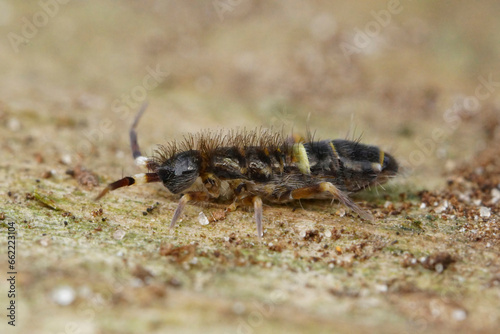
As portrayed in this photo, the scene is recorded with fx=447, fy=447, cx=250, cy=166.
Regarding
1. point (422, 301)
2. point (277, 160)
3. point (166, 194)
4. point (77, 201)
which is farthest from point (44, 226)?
point (422, 301)

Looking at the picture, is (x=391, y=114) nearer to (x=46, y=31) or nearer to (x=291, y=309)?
(x=291, y=309)

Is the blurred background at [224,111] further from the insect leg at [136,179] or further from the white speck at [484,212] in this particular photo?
the white speck at [484,212]

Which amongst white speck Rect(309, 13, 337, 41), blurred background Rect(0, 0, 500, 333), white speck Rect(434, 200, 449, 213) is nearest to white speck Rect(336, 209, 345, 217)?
blurred background Rect(0, 0, 500, 333)

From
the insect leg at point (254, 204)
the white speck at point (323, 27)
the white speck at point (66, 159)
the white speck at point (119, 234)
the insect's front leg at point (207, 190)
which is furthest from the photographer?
the white speck at point (323, 27)

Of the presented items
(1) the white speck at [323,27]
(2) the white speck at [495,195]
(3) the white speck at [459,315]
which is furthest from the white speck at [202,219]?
(1) the white speck at [323,27]

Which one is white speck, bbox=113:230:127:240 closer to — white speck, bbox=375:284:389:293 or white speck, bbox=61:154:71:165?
white speck, bbox=61:154:71:165

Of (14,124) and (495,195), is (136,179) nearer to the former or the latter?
(14,124)

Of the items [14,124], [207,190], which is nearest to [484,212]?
[207,190]
